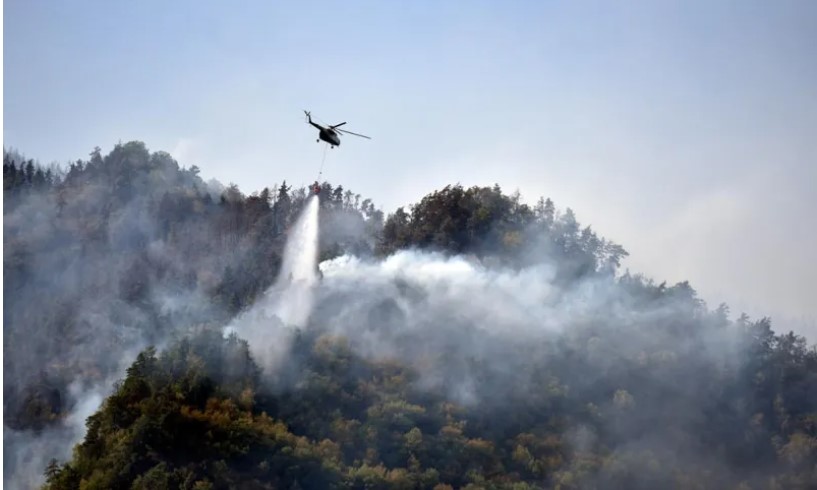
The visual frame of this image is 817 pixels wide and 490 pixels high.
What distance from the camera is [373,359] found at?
246 ft

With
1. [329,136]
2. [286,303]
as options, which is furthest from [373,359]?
[329,136]

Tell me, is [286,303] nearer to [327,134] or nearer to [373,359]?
[373,359]

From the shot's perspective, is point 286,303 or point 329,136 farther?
point 286,303

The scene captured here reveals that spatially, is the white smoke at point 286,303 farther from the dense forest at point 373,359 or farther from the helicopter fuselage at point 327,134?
the helicopter fuselage at point 327,134

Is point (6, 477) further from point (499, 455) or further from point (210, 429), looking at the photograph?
point (499, 455)

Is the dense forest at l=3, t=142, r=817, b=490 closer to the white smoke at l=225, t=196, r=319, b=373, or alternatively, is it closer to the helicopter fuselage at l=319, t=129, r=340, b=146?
the white smoke at l=225, t=196, r=319, b=373

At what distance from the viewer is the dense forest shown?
58.8 m

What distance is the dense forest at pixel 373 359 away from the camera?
58.8 m

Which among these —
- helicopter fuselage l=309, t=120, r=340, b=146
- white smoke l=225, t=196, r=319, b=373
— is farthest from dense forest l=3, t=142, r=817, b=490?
helicopter fuselage l=309, t=120, r=340, b=146

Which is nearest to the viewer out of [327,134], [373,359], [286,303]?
[327,134]

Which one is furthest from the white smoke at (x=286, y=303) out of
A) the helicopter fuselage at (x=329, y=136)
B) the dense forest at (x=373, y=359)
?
the helicopter fuselage at (x=329, y=136)

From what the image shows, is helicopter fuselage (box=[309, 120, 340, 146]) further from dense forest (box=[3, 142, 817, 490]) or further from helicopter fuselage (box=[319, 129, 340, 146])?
dense forest (box=[3, 142, 817, 490])

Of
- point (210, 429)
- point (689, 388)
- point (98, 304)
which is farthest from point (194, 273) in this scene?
point (689, 388)

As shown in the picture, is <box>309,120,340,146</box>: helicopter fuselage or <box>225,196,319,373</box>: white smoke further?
<box>225,196,319,373</box>: white smoke
